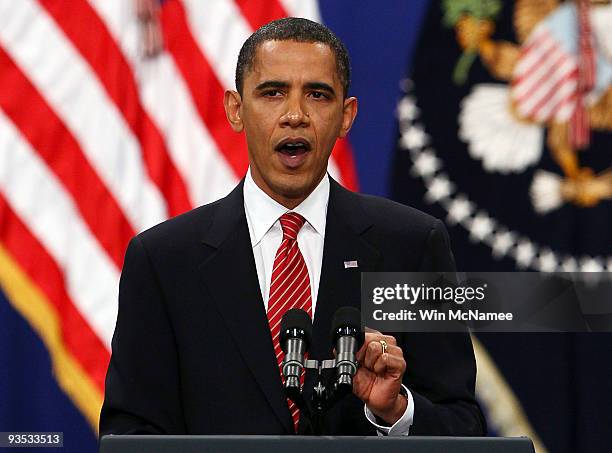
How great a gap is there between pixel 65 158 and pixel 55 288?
1.58 feet

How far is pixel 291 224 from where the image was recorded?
7.51ft

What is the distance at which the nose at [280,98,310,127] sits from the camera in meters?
2.21

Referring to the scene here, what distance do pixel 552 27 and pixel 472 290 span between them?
1031 millimetres

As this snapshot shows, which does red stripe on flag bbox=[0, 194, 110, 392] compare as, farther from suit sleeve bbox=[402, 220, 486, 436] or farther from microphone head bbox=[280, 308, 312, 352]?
microphone head bbox=[280, 308, 312, 352]

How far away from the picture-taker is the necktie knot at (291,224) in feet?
7.48

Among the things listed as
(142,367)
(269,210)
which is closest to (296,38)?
(269,210)

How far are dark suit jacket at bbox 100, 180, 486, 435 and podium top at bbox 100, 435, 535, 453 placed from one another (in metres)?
0.46

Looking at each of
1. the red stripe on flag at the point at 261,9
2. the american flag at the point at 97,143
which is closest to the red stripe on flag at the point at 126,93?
the american flag at the point at 97,143

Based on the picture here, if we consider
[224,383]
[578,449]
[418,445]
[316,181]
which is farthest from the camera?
[578,449]

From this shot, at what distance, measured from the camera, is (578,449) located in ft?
11.8

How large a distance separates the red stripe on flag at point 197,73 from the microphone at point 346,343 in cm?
211

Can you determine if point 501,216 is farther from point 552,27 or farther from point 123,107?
point 123,107

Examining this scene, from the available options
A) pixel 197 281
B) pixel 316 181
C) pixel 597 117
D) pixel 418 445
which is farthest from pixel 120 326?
pixel 597 117

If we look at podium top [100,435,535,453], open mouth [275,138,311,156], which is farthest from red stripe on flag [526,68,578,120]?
podium top [100,435,535,453]
